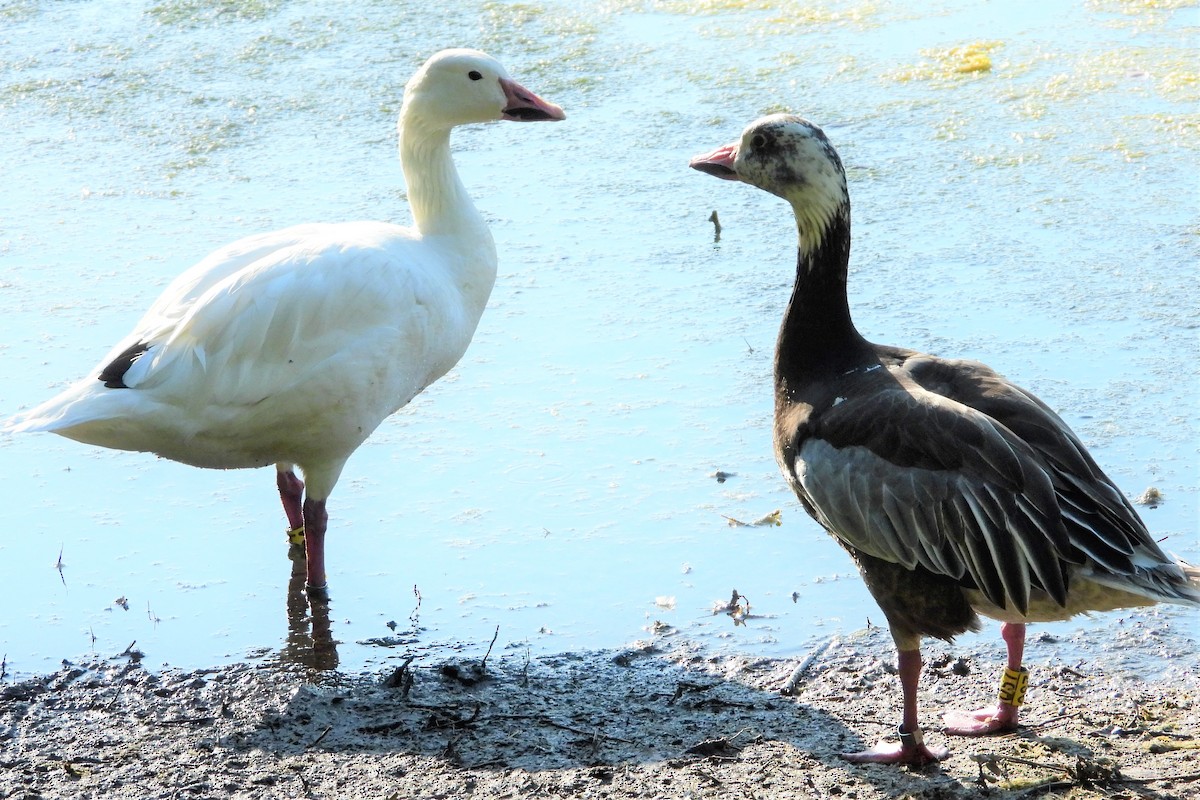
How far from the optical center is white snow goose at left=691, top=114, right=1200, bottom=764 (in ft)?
12.7

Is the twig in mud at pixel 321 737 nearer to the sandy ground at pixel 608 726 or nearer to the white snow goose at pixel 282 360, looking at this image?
the sandy ground at pixel 608 726

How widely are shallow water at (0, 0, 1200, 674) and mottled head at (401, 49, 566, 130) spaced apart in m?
1.22

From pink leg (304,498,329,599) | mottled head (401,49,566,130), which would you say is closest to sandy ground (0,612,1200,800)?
pink leg (304,498,329,599)

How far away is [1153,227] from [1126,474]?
2355 millimetres

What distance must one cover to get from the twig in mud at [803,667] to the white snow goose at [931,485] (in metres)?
0.42

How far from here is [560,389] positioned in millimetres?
6410

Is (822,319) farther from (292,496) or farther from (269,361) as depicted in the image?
(292,496)

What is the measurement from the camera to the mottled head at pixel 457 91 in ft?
19.5

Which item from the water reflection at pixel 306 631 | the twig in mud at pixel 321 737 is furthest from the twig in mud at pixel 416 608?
the twig in mud at pixel 321 737

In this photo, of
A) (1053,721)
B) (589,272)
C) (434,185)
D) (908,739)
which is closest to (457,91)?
(434,185)

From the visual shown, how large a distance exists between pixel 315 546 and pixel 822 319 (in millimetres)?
2100

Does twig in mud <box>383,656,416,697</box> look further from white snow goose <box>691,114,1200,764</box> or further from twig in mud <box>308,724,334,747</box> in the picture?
white snow goose <box>691,114,1200,764</box>

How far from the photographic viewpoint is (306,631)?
17.1 feet

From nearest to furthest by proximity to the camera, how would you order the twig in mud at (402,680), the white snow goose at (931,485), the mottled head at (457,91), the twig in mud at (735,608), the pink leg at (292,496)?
the white snow goose at (931,485)
the twig in mud at (402,680)
the twig in mud at (735,608)
the pink leg at (292,496)
the mottled head at (457,91)
